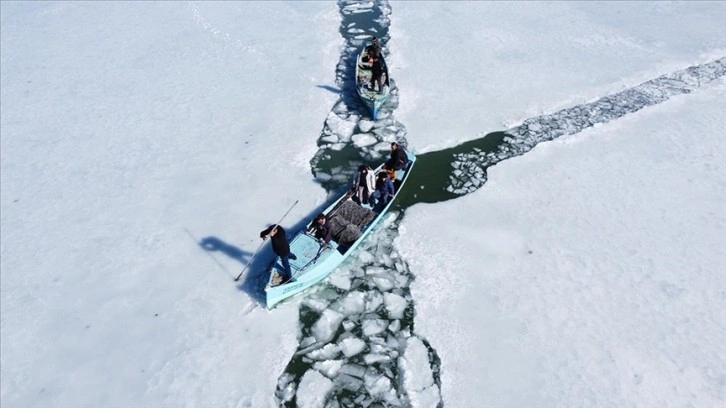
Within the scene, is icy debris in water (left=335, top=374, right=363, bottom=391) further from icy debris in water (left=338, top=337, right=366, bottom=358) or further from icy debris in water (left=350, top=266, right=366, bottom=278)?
icy debris in water (left=350, top=266, right=366, bottom=278)

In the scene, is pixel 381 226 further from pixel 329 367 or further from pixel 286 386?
pixel 286 386

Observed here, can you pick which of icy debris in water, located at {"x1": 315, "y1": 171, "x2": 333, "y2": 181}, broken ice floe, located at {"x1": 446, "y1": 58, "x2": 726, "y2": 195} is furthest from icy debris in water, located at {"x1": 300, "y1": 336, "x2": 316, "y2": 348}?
broken ice floe, located at {"x1": 446, "y1": 58, "x2": 726, "y2": 195}

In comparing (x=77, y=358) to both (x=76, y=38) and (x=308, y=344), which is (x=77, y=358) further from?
(x=76, y=38)

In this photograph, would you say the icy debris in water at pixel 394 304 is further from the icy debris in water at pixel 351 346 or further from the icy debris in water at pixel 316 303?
the icy debris in water at pixel 316 303

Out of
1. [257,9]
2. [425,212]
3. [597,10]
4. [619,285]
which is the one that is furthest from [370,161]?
[597,10]

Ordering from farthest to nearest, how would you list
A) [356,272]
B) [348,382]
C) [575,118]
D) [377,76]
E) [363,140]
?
[377,76] < [575,118] < [363,140] < [356,272] < [348,382]

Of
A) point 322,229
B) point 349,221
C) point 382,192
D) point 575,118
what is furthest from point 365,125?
point 575,118
